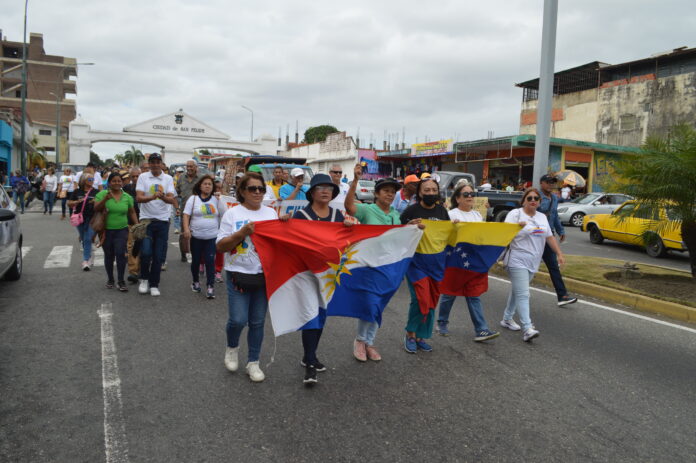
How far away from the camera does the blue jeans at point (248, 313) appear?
434 cm

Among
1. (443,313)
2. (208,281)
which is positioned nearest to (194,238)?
(208,281)

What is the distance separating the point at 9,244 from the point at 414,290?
5679mm

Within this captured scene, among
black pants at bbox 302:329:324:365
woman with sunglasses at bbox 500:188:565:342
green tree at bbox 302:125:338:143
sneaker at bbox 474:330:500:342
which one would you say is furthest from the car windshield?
green tree at bbox 302:125:338:143

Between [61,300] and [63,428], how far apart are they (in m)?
3.96

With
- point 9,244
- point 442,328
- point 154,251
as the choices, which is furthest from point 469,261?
point 9,244

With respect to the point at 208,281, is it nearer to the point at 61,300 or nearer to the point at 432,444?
the point at 61,300

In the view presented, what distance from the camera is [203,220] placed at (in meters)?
7.14

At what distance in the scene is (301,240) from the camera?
4.35 metres

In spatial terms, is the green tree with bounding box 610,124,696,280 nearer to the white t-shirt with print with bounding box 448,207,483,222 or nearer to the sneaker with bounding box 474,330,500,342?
the white t-shirt with print with bounding box 448,207,483,222

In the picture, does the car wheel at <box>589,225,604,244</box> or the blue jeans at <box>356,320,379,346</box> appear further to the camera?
the car wheel at <box>589,225,604,244</box>

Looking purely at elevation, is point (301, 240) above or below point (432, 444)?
above

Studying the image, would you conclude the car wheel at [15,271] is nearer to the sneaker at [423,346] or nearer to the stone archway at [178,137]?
the sneaker at [423,346]

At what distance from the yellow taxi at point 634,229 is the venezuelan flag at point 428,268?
5465 mm

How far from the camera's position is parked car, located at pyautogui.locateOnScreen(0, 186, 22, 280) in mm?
6801
